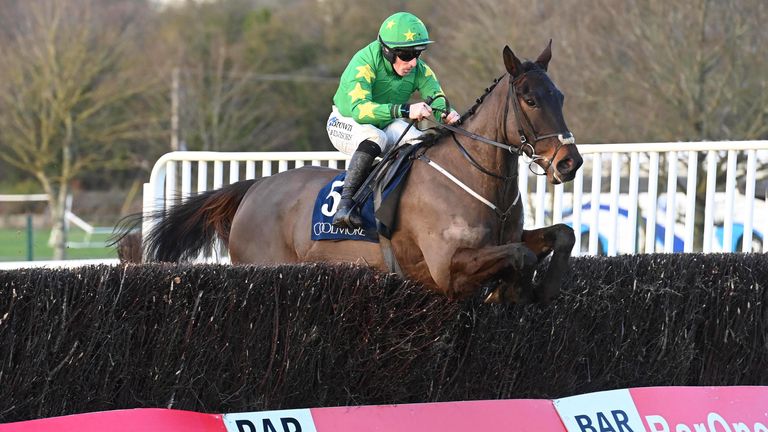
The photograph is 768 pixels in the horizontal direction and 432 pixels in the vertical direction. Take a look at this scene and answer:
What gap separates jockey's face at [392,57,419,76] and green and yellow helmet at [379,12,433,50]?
0.13 m

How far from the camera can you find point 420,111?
514cm

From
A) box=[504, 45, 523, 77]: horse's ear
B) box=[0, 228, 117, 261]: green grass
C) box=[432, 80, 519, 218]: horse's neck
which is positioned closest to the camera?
box=[504, 45, 523, 77]: horse's ear

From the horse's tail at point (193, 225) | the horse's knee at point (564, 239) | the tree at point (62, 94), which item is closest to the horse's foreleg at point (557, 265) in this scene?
the horse's knee at point (564, 239)

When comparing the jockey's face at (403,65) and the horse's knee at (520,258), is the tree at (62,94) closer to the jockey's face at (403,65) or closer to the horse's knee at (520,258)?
the jockey's face at (403,65)

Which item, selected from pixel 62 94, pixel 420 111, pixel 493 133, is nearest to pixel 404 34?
pixel 420 111

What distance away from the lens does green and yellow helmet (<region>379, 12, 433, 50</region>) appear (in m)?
5.34

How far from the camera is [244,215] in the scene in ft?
20.7

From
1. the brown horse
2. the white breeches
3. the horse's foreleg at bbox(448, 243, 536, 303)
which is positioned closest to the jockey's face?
the white breeches

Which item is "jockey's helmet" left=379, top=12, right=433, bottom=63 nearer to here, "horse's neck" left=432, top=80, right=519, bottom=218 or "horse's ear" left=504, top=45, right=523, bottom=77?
"horse's neck" left=432, top=80, right=519, bottom=218

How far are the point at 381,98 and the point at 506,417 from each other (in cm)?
193

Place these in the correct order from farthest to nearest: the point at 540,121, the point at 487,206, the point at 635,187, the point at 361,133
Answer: the point at 635,187 → the point at 361,133 → the point at 487,206 → the point at 540,121

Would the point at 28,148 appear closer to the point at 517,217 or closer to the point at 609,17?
the point at 609,17

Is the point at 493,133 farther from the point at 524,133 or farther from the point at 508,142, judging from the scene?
the point at 524,133

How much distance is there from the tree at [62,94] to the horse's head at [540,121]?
57.6 ft
